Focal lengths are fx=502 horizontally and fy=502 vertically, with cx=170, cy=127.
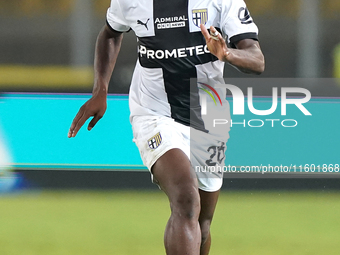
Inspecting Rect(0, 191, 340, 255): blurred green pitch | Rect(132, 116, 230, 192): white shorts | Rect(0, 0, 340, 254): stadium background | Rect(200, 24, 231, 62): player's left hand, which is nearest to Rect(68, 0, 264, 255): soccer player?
Rect(132, 116, 230, 192): white shorts

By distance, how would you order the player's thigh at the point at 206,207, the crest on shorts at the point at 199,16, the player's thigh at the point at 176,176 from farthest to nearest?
the player's thigh at the point at 206,207 → the crest on shorts at the point at 199,16 → the player's thigh at the point at 176,176

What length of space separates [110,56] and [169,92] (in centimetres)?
49

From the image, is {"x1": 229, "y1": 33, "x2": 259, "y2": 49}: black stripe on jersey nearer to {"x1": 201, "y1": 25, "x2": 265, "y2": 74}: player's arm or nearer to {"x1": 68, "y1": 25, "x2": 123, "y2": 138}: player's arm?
{"x1": 201, "y1": 25, "x2": 265, "y2": 74}: player's arm

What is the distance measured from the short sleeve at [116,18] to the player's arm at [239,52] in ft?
2.17

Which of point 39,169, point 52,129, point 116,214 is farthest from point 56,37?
point 116,214

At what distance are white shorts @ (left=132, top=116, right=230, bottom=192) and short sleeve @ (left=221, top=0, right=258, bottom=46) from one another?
0.46 metres

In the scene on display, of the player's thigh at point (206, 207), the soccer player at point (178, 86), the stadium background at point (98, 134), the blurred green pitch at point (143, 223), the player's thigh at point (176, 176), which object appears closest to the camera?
the player's thigh at point (176, 176)

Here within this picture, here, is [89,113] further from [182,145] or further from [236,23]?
[236,23]

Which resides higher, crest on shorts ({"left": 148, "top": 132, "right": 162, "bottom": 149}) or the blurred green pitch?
crest on shorts ({"left": 148, "top": 132, "right": 162, "bottom": 149})

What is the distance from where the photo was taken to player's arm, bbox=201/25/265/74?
1823 millimetres

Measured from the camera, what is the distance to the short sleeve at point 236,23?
6.92 ft

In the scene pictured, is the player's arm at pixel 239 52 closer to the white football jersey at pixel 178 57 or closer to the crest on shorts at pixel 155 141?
the white football jersey at pixel 178 57

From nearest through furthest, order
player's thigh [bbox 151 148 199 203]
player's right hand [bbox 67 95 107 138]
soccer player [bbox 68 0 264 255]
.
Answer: player's thigh [bbox 151 148 199 203] < soccer player [bbox 68 0 264 255] < player's right hand [bbox 67 95 107 138]

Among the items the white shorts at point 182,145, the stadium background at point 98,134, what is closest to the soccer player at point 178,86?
the white shorts at point 182,145
